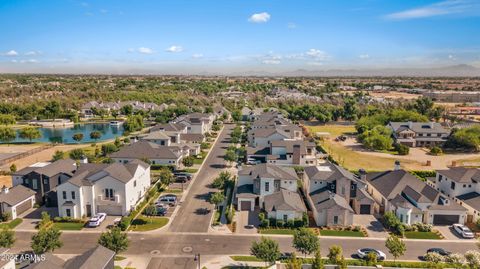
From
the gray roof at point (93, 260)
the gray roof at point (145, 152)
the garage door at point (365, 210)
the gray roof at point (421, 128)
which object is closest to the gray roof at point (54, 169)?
the gray roof at point (145, 152)

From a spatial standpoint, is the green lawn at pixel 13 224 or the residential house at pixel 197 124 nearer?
the green lawn at pixel 13 224

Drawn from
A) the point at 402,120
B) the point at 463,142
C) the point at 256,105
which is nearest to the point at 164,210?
the point at 463,142

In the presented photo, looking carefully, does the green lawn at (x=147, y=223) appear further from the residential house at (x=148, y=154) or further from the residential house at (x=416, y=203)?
the residential house at (x=416, y=203)

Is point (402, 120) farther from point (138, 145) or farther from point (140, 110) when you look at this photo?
point (140, 110)

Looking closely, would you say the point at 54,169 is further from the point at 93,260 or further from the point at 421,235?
the point at 421,235

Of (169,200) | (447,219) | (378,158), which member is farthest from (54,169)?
(378,158)

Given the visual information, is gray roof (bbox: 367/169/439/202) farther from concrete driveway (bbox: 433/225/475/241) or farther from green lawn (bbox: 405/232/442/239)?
green lawn (bbox: 405/232/442/239)

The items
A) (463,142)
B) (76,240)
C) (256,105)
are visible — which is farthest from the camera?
(256,105)

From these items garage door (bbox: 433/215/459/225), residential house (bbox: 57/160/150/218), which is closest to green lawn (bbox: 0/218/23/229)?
residential house (bbox: 57/160/150/218)
